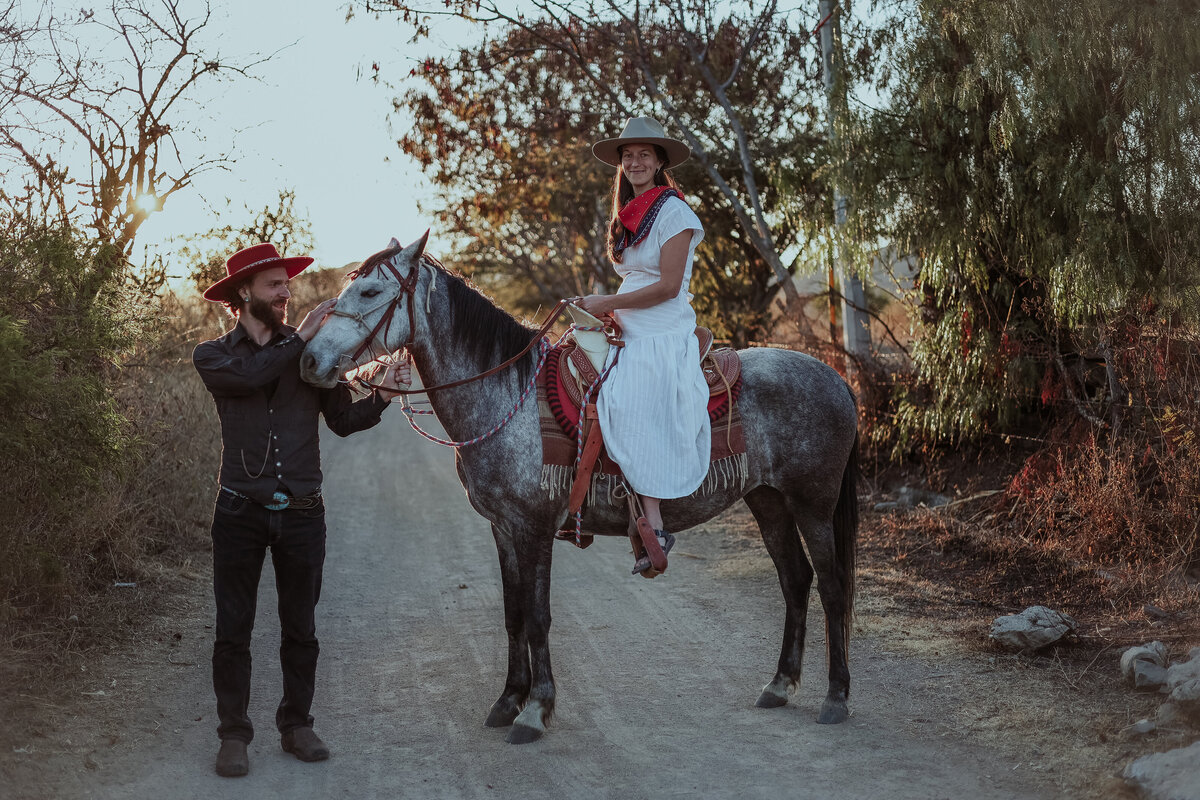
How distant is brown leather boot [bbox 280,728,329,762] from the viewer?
161 inches

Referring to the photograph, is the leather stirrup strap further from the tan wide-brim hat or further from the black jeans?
the tan wide-brim hat

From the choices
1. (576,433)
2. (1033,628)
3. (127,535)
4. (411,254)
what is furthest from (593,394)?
(127,535)

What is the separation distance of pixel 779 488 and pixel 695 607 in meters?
1.97

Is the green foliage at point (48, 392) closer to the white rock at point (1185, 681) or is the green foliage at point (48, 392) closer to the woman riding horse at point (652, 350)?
the woman riding horse at point (652, 350)

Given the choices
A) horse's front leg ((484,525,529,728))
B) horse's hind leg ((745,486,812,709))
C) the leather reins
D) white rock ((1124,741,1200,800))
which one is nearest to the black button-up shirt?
the leather reins

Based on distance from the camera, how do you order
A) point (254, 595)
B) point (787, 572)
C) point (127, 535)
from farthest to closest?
1. point (127, 535)
2. point (787, 572)
3. point (254, 595)

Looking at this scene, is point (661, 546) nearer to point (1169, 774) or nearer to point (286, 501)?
point (286, 501)

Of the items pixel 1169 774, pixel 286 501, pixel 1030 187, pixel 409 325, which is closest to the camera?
pixel 1169 774

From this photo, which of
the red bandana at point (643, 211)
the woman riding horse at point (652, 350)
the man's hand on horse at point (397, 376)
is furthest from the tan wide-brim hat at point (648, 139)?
the man's hand on horse at point (397, 376)

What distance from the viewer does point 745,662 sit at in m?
5.36

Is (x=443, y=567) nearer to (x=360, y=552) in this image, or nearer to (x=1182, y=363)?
(x=360, y=552)

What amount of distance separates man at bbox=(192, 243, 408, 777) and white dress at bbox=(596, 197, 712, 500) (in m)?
1.31

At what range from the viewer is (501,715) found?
4492mm

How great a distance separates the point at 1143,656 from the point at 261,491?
13.5 ft
